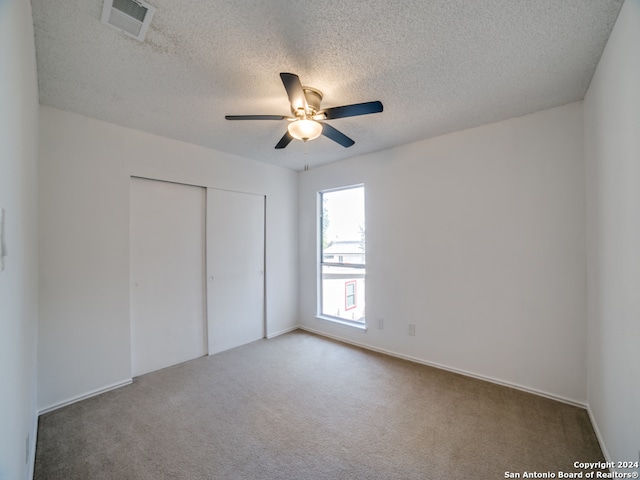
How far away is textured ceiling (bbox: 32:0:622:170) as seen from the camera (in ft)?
4.74

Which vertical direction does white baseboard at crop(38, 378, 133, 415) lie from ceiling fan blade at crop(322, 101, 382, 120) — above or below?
below

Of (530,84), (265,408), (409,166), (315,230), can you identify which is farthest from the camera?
(315,230)

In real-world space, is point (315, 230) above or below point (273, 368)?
above

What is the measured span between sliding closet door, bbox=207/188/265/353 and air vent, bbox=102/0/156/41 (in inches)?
80.1

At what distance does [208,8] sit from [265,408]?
280 cm

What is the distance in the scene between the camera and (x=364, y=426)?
209 centimetres

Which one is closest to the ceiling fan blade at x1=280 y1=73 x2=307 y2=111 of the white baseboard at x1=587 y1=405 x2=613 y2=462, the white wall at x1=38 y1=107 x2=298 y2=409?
the white wall at x1=38 y1=107 x2=298 y2=409

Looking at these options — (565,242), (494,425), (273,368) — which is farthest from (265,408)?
(565,242)

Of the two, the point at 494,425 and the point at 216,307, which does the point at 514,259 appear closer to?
the point at 494,425

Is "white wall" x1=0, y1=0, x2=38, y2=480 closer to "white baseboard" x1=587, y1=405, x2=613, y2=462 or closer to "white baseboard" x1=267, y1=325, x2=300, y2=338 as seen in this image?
"white baseboard" x1=267, y1=325, x2=300, y2=338

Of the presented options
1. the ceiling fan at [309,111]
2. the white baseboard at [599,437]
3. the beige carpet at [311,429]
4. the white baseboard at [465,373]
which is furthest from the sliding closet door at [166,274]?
the white baseboard at [599,437]

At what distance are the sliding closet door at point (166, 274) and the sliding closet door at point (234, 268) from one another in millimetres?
116

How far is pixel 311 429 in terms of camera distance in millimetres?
2066

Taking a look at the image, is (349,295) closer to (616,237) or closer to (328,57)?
(616,237)
